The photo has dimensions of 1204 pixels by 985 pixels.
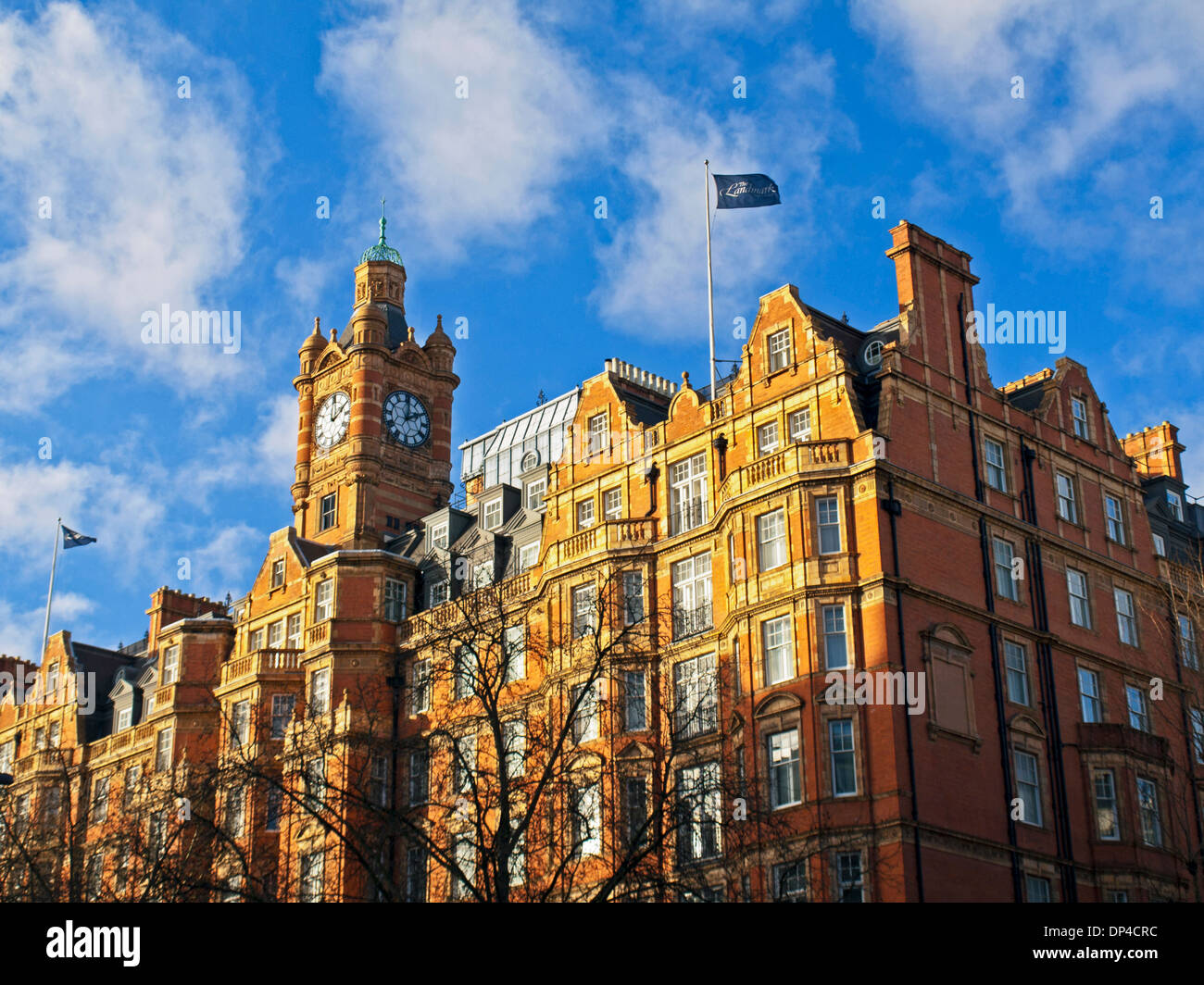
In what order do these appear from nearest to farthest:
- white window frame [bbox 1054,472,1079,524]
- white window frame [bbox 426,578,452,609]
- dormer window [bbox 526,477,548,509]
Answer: white window frame [bbox 1054,472,1079,524], white window frame [bbox 426,578,452,609], dormer window [bbox 526,477,548,509]

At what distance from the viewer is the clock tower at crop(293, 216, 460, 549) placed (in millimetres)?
76062

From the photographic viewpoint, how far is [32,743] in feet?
264

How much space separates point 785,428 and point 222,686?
27.4 meters

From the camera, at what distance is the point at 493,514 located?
65.4m

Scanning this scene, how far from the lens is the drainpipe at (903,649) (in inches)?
1718

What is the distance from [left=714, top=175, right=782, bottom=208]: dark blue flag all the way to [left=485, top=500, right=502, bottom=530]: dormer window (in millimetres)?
15324

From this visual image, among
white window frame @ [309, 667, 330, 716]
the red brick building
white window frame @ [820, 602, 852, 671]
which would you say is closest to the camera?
the red brick building

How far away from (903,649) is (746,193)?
18.6m

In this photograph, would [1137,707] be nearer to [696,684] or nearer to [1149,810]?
[1149,810]

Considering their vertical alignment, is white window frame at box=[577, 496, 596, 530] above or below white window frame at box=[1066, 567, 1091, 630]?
above

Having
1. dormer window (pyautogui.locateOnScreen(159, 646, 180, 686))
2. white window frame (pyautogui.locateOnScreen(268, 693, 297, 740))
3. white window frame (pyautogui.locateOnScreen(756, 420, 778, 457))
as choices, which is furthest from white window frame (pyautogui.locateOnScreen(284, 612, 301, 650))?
white window frame (pyautogui.locateOnScreen(756, 420, 778, 457))

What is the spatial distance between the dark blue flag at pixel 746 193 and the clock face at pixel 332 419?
26917mm

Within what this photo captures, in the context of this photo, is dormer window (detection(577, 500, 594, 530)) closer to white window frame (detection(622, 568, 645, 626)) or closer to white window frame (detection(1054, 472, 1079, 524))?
white window frame (detection(622, 568, 645, 626))
